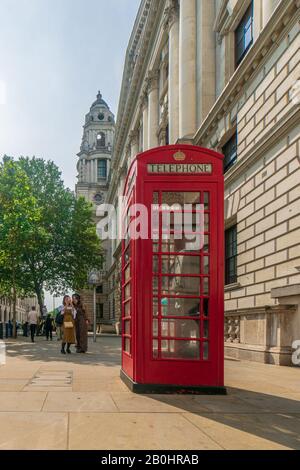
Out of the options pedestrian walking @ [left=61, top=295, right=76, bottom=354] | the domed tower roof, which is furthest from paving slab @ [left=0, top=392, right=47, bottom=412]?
the domed tower roof

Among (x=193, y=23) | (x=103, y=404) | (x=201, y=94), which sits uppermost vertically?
(x=193, y=23)

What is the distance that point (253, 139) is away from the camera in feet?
50.4

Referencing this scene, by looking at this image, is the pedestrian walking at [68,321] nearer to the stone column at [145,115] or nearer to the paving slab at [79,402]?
the paving slab at [79,402]

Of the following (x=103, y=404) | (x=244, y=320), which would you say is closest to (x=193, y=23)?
(x=244, y=320)

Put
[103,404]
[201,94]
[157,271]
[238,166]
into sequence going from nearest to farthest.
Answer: [103,404] < [157,271] < [238,166] < [201,94]

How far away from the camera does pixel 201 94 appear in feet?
71.3

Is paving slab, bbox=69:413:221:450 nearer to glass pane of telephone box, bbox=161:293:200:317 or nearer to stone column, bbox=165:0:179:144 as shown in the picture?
glass pane of telephone box, bbox=161:293:200:317

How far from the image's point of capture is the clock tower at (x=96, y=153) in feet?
286

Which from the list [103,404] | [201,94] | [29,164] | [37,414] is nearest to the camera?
[37,414]

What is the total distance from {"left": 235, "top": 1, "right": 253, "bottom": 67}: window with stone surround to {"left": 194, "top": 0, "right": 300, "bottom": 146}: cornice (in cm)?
144

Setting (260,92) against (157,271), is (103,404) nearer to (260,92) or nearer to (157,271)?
(157,271)

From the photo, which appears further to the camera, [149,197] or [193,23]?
[193,23]

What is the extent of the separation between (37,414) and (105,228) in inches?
2574

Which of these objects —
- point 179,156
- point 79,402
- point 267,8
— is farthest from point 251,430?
point 267,8
